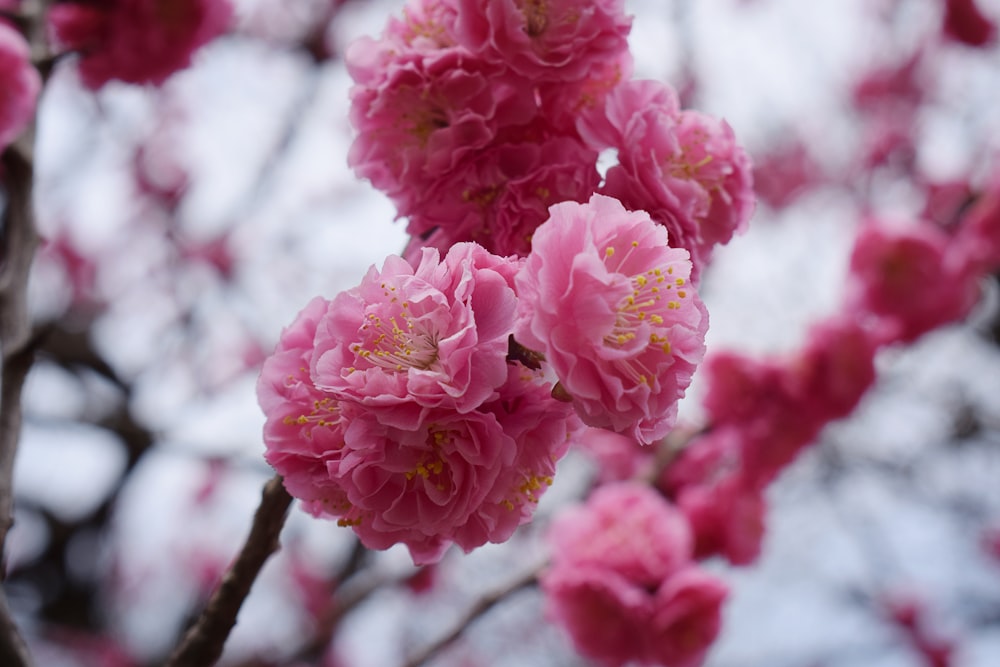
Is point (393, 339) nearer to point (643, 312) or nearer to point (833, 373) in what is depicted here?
point (643, 312)

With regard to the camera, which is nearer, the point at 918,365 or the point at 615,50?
the point at 615,50

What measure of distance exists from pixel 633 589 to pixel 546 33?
1459mm

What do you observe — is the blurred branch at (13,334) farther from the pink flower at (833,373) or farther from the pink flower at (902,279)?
the pink flower at (902,279)

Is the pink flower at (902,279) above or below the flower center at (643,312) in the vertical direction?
below

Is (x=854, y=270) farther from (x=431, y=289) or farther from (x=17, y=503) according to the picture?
(x=17, y=503)

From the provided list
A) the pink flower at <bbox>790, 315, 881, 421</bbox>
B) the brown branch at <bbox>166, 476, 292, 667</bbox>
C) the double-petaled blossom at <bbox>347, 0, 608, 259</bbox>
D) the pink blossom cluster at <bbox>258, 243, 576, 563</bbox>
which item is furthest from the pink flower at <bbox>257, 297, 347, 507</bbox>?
the pink flower at <bbox>790, 315, 881, 421</bbox>

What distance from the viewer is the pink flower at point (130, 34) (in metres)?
1.98

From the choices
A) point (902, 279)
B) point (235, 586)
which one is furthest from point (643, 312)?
point (902, 279)

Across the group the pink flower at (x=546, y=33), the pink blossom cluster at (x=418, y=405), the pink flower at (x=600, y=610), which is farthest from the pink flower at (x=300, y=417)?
the pink flower at (x=600, y=610)

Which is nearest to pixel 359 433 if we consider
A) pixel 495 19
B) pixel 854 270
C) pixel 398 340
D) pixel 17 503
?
pixel 398 340

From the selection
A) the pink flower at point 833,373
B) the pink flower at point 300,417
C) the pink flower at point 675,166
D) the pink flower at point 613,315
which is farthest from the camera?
the pink flower at point 833,373

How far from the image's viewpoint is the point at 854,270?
11.3ft

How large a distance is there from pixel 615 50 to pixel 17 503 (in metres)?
4.69

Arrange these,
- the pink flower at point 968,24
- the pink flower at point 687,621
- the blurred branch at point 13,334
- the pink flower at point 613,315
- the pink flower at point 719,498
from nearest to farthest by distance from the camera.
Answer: the pink flower at point 613,315 < the blurred branch at point 13,334 < the pink flower at point 687,621 < the pink flower at point 719,498 < the pink flower at point 968,24
